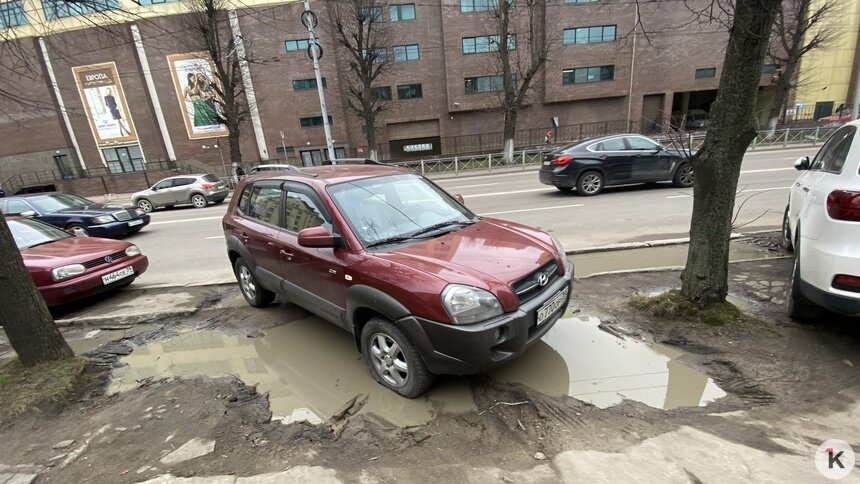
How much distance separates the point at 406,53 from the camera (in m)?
31.2

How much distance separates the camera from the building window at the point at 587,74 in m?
31.4

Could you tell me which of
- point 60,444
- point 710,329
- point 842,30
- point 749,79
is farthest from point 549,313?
point 842,30

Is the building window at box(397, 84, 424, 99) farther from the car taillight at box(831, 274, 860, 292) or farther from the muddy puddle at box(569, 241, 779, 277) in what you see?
the car taillight at box(831, 274, 860, 292)

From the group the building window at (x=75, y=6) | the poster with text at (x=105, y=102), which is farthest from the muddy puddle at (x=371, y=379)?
the poster with text at (x=105, y=102)

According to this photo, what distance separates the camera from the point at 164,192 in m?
17.6

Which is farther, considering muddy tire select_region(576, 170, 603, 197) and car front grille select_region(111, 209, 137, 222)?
muddy tire select_region(576, 170, 603, 197)

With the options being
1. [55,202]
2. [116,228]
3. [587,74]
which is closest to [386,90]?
[587,74]

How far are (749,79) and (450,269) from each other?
117 inches

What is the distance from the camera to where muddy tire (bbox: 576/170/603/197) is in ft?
35.2

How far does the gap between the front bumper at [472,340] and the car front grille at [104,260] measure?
5.22 metres

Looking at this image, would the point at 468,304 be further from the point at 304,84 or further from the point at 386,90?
the point at 304,84

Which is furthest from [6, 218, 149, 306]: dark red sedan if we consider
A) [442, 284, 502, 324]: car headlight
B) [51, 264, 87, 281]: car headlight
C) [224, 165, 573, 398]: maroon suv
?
[442, 284, 502, 324]: car headlight

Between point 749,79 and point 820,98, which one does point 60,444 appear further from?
point 820,98

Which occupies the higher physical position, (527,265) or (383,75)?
(383,75)
